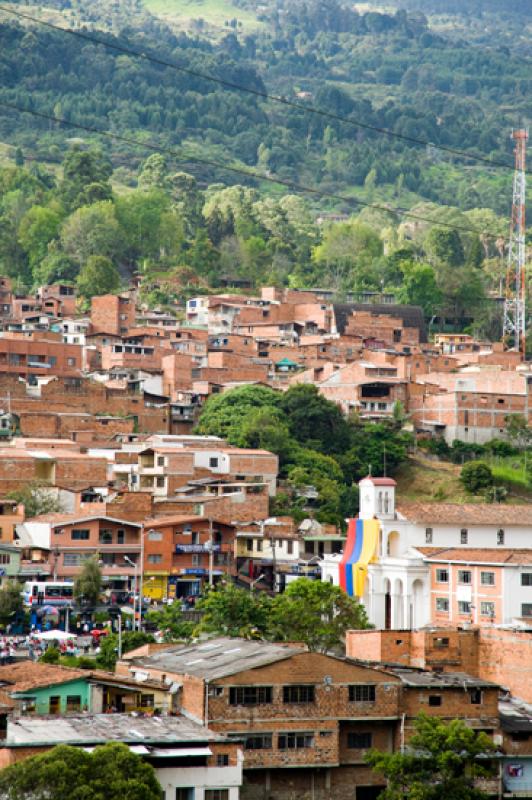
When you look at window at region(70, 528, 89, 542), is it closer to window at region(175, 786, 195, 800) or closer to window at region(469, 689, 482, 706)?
window at region(469, 689, 482, 706)

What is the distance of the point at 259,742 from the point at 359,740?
7.78 ft

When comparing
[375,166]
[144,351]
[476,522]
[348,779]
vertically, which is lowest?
[348,779]

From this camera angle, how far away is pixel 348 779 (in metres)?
41.6

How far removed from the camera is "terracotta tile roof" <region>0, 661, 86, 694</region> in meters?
41.1

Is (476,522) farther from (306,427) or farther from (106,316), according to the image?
(106,316)

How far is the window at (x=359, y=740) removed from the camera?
4175cm

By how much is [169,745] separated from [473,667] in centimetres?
1084

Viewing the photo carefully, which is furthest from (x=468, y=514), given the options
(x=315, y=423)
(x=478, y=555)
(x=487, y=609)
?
(x=315, y=423)

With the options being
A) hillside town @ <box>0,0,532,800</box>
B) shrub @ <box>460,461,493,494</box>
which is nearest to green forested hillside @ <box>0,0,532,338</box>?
hillside town @ <box>0,0,532,800</box>

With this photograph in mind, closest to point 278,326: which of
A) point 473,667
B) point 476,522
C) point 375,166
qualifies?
point 476,522

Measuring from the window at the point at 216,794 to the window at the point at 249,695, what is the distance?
9.36 feet

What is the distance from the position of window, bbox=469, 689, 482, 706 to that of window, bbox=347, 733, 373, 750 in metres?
2.50

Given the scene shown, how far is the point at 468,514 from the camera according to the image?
65625mm

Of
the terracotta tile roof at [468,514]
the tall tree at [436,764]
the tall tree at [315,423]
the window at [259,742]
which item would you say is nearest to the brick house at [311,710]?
the window at [259,742]
